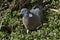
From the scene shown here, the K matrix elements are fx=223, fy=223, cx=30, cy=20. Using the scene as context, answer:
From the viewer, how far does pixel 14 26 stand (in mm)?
4219

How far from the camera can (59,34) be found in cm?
373

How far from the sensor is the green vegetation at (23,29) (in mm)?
3809

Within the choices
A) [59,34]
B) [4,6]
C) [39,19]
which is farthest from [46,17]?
[4,6]

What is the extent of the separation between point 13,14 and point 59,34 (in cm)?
118

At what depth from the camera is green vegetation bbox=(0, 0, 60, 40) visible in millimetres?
3809

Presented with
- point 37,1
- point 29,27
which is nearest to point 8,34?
point 29,27

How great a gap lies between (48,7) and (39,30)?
30.6 inches

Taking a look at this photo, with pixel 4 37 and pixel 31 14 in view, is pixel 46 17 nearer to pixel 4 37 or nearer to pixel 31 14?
pixel 31 14

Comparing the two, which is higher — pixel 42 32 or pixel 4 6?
pixel 4 6

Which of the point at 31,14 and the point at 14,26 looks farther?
the point at 14,26

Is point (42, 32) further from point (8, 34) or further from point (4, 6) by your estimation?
point (4, 6)

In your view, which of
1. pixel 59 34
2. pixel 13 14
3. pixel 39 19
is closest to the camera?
Result: pixel 59 34

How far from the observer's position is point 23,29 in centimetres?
407

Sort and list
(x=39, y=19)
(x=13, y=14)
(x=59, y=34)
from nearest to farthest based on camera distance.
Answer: (x=59, y=34) → (x=39, y=19) → (x=13, y=14)
